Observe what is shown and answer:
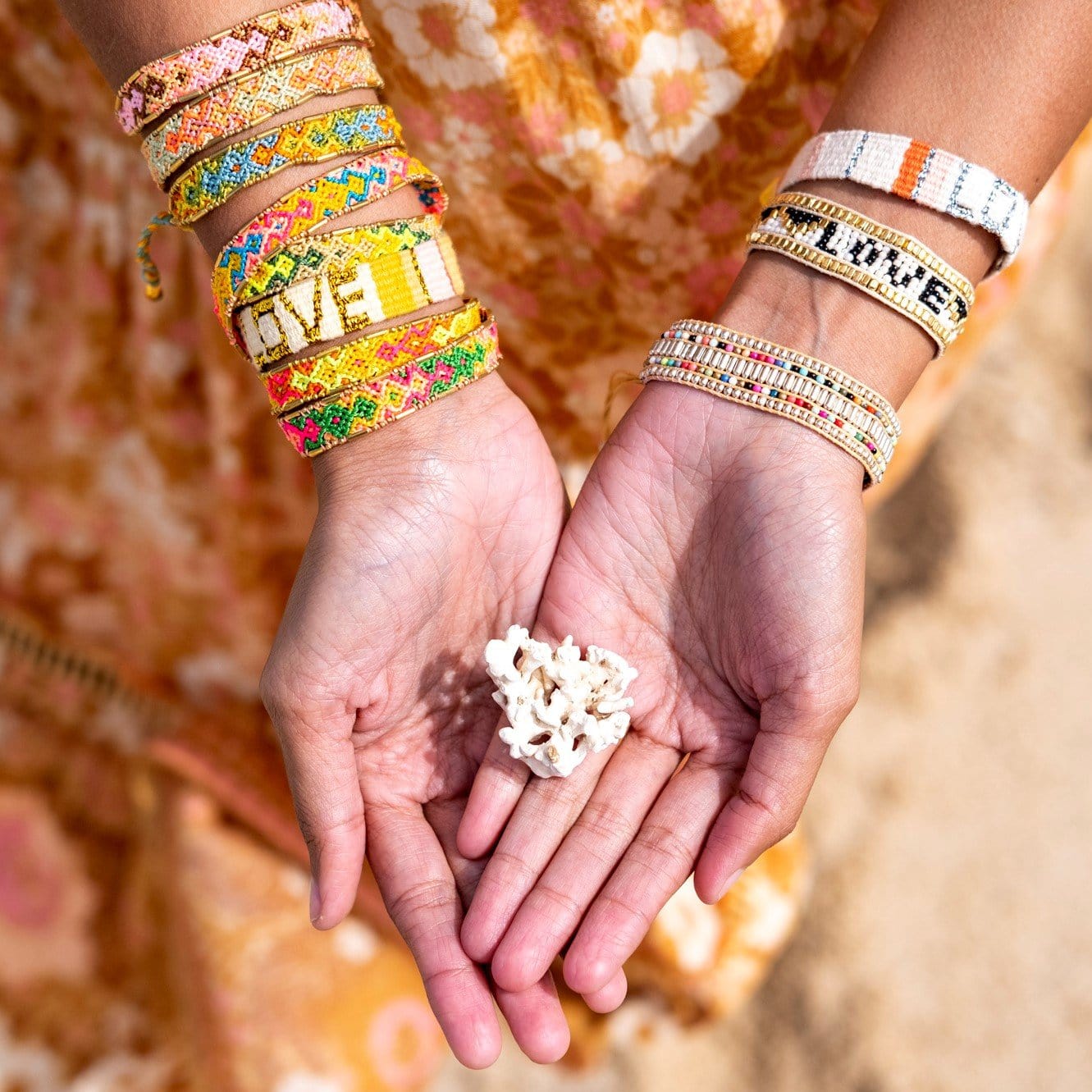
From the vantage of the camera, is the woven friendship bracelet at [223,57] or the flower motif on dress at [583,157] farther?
the flower motif on dress at [583,157]

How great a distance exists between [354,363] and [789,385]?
0.49 metres

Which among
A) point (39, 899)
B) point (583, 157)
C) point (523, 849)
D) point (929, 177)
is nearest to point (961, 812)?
point (523, 849)

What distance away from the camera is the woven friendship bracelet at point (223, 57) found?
3.51ft

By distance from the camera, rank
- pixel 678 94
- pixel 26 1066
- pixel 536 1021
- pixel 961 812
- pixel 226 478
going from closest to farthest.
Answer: pixel 536 1021 → pixel 678 94 → pixel 226 478 → pixel 26 1066 → pixel 961 812

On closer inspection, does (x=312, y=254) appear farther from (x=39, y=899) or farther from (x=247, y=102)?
(x=39, y=899)

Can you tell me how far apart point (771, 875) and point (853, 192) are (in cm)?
126

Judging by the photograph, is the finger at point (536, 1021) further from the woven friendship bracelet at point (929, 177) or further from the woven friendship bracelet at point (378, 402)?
the woven friendship bracelet at point (929, 177)

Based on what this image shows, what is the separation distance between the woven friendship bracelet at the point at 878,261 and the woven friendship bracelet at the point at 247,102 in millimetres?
548

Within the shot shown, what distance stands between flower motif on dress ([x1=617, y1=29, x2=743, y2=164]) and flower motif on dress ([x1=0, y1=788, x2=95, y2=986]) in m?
1.55

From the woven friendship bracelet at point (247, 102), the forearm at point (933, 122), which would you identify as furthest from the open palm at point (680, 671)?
the woven friendship bracelet at point (247, 102)

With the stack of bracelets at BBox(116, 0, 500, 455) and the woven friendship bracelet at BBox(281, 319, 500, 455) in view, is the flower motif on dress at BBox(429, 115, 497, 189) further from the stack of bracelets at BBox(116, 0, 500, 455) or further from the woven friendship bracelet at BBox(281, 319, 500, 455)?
the woven friendship bracelet at BBox(281, 319, 500, 455)

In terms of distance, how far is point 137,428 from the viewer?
1589 millimetres

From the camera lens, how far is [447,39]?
3.68 ft

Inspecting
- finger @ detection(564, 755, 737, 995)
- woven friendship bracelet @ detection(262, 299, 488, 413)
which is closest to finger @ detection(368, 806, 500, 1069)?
finger @ detection(564, 755, 737, 995)
